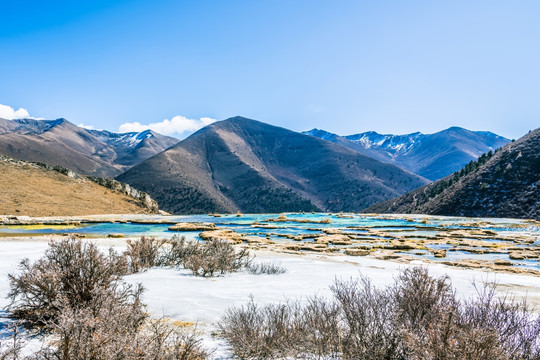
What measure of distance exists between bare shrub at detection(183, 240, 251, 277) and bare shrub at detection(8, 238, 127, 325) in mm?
3912

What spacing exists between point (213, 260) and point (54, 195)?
5521 centimetres

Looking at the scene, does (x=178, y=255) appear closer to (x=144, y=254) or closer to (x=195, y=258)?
(x=144, y=254)

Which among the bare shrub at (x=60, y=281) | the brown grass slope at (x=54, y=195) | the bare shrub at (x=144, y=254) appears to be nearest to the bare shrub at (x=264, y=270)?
the bare shrub at (x=144, y=254)

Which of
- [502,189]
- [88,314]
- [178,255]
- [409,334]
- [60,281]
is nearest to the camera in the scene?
[409,334]

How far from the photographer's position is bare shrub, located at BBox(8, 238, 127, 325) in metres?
5.00

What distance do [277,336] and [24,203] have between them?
2158 inches

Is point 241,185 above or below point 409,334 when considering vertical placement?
above

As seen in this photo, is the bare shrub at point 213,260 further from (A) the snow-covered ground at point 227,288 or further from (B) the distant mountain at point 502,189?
(B) the distant mountain at point 502,189

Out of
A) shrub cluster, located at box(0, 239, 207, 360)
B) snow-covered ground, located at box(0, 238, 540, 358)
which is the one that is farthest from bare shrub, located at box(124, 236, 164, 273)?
shrub cluster, located at box(0, 239, 207, 360)

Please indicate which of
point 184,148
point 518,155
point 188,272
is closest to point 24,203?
point 188,272

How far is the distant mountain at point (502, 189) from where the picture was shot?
58312mm

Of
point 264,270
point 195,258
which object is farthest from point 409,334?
point 264,270

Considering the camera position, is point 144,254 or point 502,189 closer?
point 144,254

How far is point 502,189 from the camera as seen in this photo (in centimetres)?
6284
